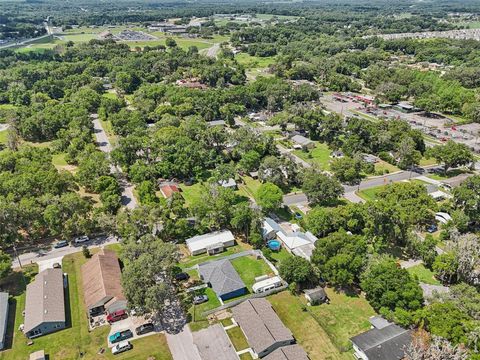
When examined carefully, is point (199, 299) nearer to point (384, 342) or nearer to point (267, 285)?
point (267, 285)

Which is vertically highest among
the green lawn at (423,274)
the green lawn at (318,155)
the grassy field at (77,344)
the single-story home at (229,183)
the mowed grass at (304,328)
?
the single-story home at (229,183)

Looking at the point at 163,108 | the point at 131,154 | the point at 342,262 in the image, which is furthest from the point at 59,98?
the point at 342,262

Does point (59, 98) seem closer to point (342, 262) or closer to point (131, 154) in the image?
point (131, 154)

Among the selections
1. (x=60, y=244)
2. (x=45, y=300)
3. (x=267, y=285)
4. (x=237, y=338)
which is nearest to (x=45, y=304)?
(x=45, y=300)

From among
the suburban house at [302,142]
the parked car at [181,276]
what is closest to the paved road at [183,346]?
the parked car at [181,276]

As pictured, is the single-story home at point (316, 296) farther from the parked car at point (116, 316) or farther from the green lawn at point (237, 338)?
the parked car at point (116, 316)

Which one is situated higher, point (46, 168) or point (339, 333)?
point (46, 168)

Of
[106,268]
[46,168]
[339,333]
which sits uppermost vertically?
[46,168]
